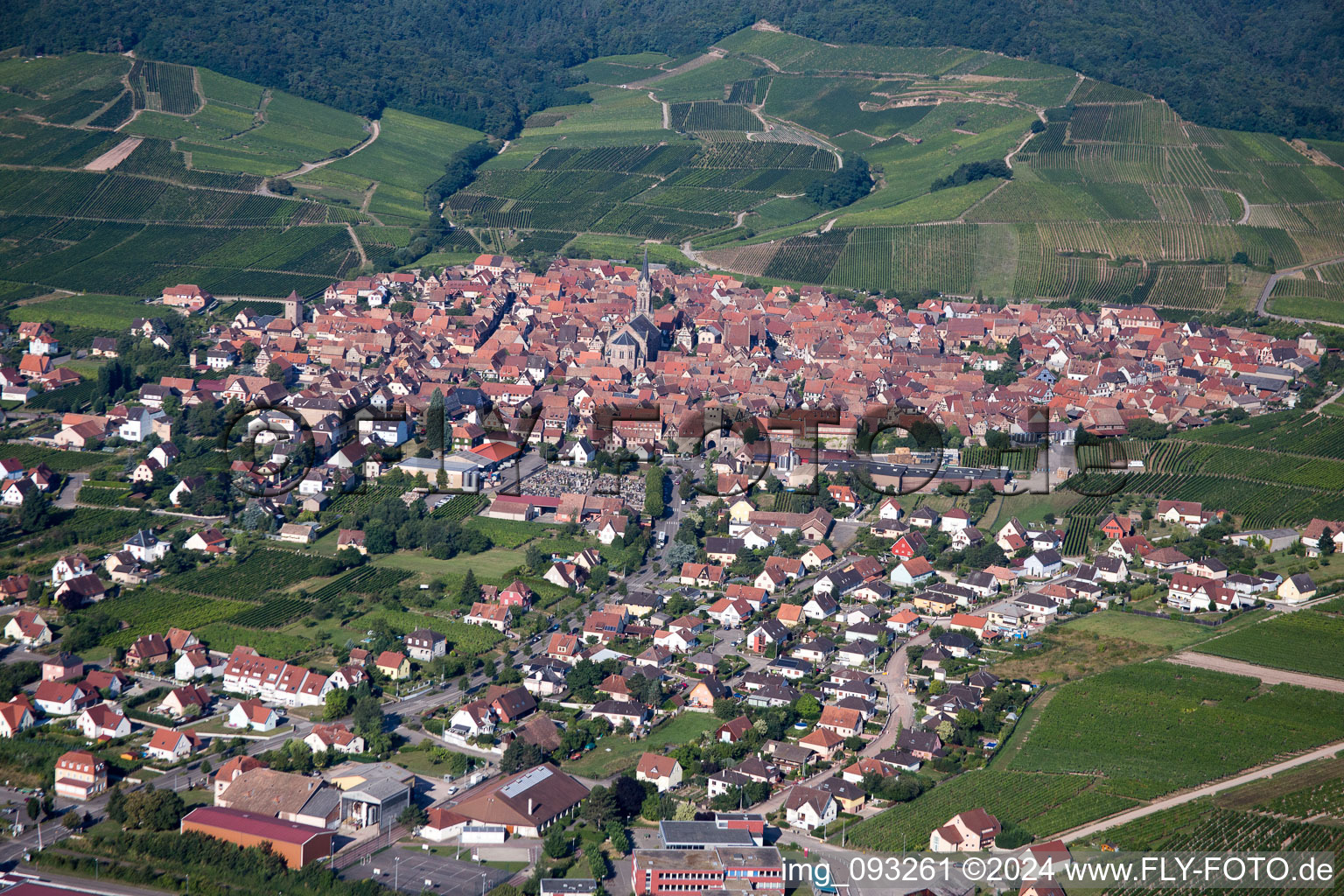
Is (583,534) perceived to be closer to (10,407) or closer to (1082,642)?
(1082,642)

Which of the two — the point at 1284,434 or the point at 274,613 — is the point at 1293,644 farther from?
the point at 274,613

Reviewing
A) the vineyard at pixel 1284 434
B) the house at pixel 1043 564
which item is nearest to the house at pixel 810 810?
the house at pixel 1043 564

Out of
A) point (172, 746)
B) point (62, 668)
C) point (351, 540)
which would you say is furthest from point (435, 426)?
point (172, 746)

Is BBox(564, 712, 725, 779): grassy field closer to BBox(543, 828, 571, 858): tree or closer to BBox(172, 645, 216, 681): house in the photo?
BBox(543, 828, 571, 858): tree

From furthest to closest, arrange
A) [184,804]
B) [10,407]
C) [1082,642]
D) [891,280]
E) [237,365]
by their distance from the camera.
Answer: [891,280]
[237,365]
[10,407]
[1082,642]
[184,804]

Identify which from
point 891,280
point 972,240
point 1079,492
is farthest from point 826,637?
point 972,240

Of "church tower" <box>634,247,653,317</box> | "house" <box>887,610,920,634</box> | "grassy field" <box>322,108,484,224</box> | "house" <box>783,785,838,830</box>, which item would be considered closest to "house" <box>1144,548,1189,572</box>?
"house" <box>887,610,920,634</box>

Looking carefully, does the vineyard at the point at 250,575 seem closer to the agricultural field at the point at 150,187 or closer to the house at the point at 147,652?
the house at the point at 147,652
